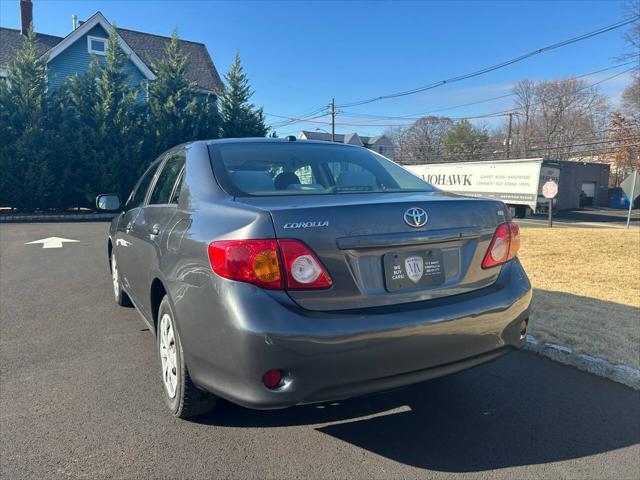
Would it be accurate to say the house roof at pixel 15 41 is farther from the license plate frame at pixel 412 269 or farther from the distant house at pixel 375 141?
the distant house at pixel 375 141

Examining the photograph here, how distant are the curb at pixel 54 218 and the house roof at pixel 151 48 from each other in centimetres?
985

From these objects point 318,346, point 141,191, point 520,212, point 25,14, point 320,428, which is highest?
point 25,14

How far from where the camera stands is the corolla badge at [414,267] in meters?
2.27

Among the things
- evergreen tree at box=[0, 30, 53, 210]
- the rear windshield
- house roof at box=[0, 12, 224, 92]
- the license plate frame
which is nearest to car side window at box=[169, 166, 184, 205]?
the rear windshield

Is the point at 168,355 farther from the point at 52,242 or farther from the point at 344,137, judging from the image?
the point at 344,137

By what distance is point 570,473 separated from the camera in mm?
2352

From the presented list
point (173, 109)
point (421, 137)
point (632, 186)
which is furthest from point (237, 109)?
point (421, 137)

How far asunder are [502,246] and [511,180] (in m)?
30.3

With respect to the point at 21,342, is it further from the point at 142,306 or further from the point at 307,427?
the point at 307,427

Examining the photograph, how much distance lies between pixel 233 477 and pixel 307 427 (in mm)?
587

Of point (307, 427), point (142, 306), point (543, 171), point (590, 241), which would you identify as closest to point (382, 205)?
point (307, 427)

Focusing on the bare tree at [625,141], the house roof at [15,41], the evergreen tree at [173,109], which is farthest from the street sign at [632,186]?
the bare tree at [625,141]

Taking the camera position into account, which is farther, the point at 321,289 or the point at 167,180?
the point at 167,180

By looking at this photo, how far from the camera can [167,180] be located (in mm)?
3510
